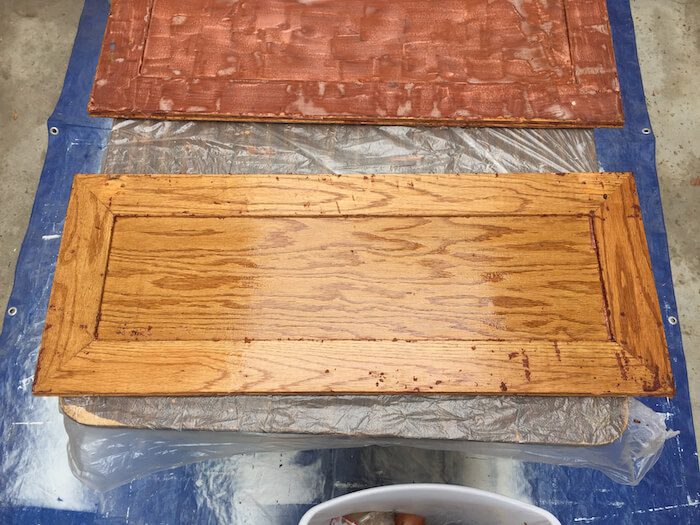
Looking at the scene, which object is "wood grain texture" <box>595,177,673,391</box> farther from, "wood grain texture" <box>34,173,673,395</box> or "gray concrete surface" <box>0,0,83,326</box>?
"gray concrete surface" <box>0,0,83,326</box>

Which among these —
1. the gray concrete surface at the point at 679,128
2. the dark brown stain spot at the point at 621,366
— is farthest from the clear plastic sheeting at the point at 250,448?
the gray concrete surface at the point at 679,128

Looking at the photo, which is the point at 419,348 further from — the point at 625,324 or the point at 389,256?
the point at 625,324

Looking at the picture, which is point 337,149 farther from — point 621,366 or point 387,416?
point 621,366

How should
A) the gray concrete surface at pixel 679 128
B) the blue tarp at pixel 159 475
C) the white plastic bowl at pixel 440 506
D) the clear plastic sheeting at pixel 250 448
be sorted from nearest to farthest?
the white plastic bowl at pixel 440 506 → the clear plastic sheeting at pixel 250 448 → the blue tarp at pixel 159 475 → the gray concrete surface at pixel 679 128

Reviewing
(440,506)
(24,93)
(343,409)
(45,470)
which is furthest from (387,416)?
(24,93)

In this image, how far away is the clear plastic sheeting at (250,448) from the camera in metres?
1.39

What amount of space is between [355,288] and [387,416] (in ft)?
1.09

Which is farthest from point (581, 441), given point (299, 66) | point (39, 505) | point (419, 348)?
point (39, 505)

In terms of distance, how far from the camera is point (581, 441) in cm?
126

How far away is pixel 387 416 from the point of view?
129cm

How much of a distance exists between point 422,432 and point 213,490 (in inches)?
30.9

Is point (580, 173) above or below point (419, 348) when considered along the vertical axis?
above

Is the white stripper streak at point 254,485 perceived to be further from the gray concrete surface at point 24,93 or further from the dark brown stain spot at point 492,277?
the gray concrete surface at point 24,93

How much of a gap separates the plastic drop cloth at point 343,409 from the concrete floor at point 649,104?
90 centimetres
